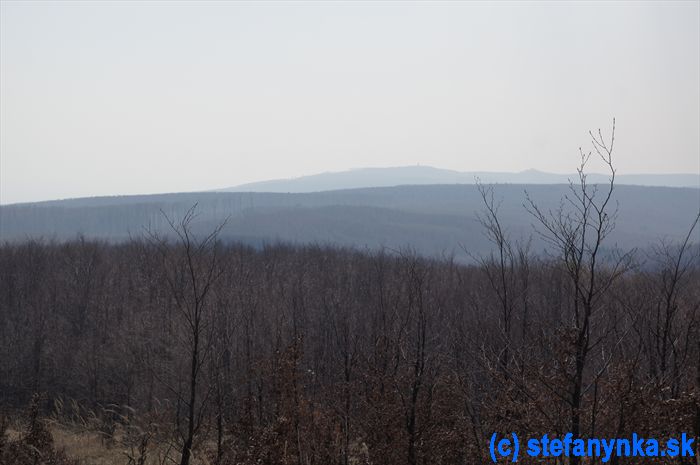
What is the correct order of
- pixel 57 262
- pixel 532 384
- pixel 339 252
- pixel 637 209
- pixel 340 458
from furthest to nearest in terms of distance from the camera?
pixel 637 209, pixel 339 252, pixel 57 262, pixel 340 458, pixel 532 384

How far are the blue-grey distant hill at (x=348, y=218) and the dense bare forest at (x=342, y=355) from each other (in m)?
60.1

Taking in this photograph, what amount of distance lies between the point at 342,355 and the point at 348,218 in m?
122

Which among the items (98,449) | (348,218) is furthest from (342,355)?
(348,218)

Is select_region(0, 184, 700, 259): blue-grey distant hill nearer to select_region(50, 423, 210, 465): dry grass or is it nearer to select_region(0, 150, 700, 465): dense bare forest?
select_region(0, 150, 700, 465): dense bare forest

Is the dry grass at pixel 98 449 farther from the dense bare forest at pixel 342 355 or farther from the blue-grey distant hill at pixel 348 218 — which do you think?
the blue-grey distant hill at pixel 348 218

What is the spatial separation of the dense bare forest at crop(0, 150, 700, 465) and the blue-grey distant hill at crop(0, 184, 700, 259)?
60055 mm

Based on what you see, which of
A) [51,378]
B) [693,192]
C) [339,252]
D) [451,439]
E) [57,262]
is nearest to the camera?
[451,439]

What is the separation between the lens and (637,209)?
168 m

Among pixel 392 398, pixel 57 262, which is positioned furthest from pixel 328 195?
pixel 392 398

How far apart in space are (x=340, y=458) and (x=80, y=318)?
1232 inches

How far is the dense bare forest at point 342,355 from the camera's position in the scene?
7.14m

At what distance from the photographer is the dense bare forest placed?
714 cm

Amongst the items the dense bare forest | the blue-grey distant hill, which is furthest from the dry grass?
the blue-grey distant hill

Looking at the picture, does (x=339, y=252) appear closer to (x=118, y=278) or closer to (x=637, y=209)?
(x=118, y=278)
